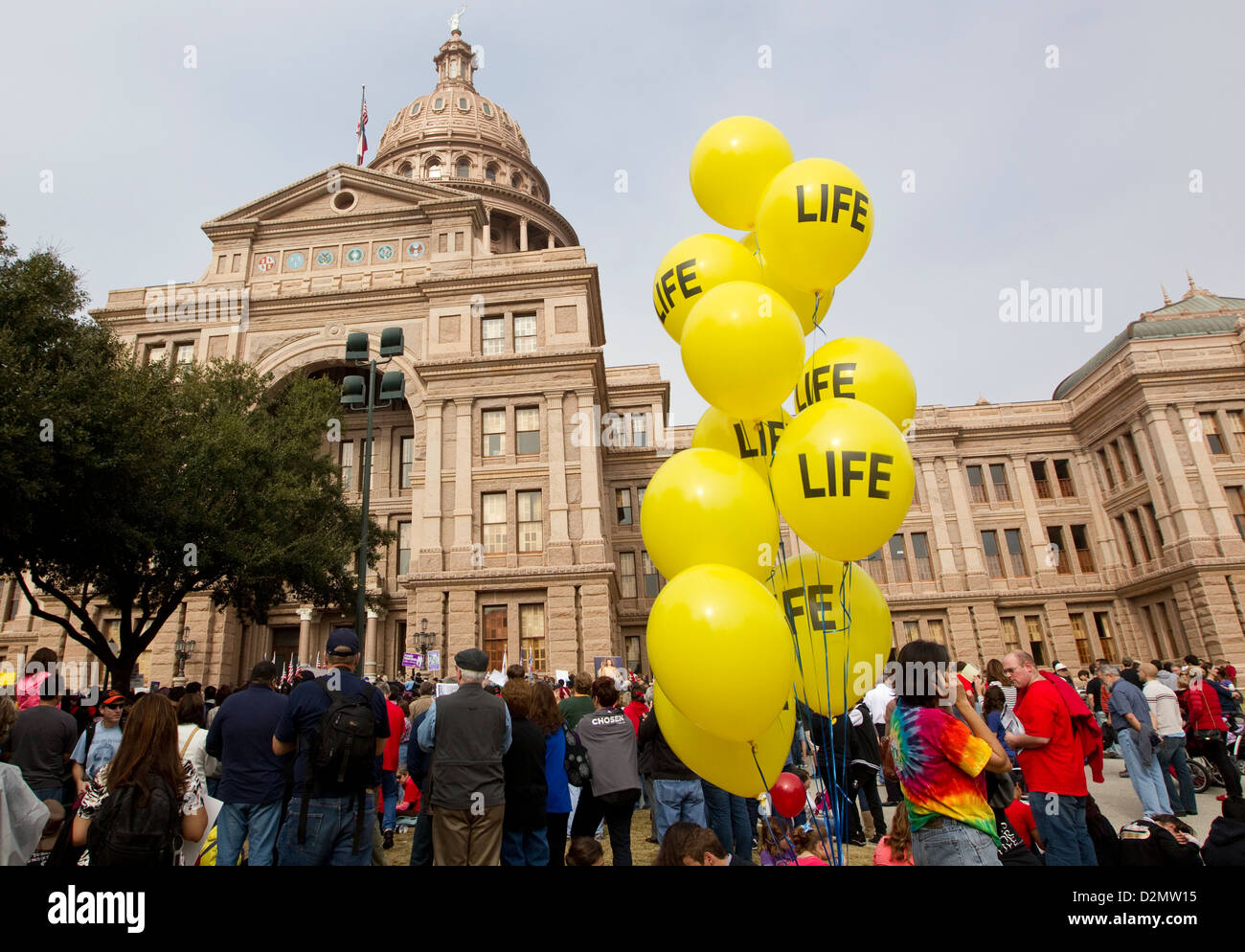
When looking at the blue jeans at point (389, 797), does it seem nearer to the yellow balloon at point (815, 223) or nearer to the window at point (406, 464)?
the yellow balloon at point (815, 223)

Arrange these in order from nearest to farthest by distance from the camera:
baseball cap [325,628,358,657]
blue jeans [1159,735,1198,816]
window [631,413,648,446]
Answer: baseball cap [325,628,358,657] < blue jeans [1159,735,1198,816] < window [631,413,648,446]

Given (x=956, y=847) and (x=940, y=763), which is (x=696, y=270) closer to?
(x=940, y=763)

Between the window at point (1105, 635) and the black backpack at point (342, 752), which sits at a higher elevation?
the window at point (1105, 635)

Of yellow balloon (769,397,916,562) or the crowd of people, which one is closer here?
the crowd of people

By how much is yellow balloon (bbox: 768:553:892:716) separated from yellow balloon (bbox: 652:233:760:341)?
221 cm

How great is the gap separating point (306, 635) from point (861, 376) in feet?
102

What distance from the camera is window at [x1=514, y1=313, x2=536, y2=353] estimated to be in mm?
30047

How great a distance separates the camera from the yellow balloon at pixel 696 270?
18.3ft

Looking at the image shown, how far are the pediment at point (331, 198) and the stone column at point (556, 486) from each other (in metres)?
12.2

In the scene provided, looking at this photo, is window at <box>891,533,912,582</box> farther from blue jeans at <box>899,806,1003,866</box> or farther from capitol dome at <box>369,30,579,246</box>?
blue jeans at <box>899,806,1003,866</box>

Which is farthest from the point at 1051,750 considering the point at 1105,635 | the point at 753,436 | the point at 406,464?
the point at 1105,635

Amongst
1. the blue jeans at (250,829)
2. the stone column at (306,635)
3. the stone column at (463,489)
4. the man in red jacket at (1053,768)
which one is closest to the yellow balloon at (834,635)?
the man in red jacket at (1053,768)

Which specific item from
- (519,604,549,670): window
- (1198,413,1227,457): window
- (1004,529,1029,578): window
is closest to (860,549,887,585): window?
(1004,529,1029,578): window
